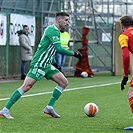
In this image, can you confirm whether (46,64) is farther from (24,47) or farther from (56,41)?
(24,47)

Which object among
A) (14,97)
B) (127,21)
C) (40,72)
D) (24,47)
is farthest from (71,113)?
(24,47)

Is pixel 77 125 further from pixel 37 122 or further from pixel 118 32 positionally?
pixel 118 32

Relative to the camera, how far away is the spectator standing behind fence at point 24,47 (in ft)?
69.1

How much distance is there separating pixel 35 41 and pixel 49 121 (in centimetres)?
1435

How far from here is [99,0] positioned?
27.2m

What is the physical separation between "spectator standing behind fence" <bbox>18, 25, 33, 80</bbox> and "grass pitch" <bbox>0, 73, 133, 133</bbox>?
4576mm

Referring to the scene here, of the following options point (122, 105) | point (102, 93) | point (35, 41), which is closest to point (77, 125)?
point (122, 105)

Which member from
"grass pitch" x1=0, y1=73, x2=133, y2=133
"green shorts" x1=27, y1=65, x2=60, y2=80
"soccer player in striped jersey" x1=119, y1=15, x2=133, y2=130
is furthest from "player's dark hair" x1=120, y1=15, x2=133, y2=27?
"green shorts" x1=27, y1=65, x2=60, y2=80

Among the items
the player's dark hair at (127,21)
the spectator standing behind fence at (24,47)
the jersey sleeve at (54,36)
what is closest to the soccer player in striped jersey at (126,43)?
the player's dark hair at (127,21)

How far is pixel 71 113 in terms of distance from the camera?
10820 millimetres

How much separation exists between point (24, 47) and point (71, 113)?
34.9ft

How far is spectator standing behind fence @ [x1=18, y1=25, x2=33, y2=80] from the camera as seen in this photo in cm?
2106

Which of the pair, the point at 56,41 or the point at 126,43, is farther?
the point at 56,41

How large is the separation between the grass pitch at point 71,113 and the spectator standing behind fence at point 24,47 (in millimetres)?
4576
